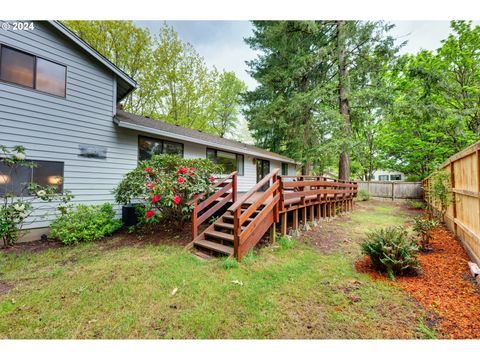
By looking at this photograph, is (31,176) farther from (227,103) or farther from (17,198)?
(227,103)

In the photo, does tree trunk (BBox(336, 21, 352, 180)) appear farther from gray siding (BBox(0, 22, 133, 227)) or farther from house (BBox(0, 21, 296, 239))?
gray siding (BBox(0, 22, 133, 227))

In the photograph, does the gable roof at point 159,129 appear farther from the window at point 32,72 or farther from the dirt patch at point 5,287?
the dirt patch at point 5,287

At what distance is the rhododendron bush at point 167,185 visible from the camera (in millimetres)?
4805

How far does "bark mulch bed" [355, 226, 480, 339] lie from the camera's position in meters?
2.02

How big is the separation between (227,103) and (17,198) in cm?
1761

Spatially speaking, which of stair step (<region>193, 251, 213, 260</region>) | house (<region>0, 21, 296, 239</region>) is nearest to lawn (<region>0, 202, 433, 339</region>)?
stair step (<region>193, 251, 213, 260</region>)

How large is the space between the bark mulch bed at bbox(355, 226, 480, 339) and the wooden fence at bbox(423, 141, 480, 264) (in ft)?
0.98

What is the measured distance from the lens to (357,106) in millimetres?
10719

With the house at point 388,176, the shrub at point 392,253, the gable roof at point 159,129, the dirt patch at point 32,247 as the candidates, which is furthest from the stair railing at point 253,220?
the house at point 388,176

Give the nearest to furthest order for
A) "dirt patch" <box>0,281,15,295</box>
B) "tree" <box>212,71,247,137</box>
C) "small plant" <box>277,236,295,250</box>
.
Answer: "dirt patch" <box>0,281,15,295</box>, "small plant" <box>277,236,295,250</box>, "tree" <box>212,71,247,137</box>

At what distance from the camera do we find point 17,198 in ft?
15.8
